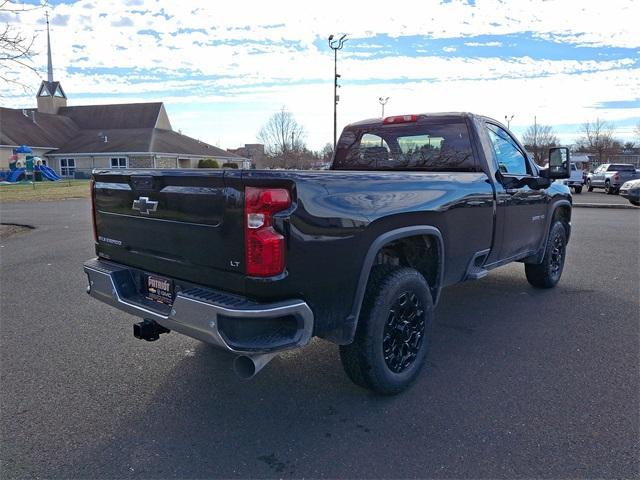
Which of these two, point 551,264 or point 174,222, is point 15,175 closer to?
point 551,264

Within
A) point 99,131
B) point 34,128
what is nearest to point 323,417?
point 34,128

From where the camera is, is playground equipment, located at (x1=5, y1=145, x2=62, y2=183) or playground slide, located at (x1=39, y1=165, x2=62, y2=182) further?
playground slide, located at (x1=39, y1=165, x2=62, y2=182)

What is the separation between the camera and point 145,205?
3283mm

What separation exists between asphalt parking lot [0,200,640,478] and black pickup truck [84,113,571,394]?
421 millimetres

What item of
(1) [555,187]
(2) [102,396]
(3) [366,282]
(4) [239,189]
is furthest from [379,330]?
(1) [555,187]

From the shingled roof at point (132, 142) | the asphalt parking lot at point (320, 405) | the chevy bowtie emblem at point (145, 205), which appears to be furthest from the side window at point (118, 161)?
the chevy bowtie emblem at point (145, 205)

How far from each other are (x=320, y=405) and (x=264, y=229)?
1422 millimetres

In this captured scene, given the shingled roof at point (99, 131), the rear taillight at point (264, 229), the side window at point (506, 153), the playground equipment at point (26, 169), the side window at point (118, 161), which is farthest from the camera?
the shingled roof at point (99, 131)

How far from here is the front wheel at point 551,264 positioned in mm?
6023

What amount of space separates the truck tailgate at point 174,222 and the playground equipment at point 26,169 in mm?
40881

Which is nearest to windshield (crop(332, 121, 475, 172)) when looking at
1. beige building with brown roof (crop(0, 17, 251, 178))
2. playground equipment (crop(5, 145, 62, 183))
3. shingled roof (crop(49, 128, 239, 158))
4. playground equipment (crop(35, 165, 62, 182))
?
playground equipment (crop(5, 145, 62, 183))

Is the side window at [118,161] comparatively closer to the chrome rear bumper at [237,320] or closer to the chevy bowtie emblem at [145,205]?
the chevy bowtie emblem at [145,205]

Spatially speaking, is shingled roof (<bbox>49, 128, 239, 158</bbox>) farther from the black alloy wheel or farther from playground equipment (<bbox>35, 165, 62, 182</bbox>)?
the black alloy wheel

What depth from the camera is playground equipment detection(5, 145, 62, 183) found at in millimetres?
39625
